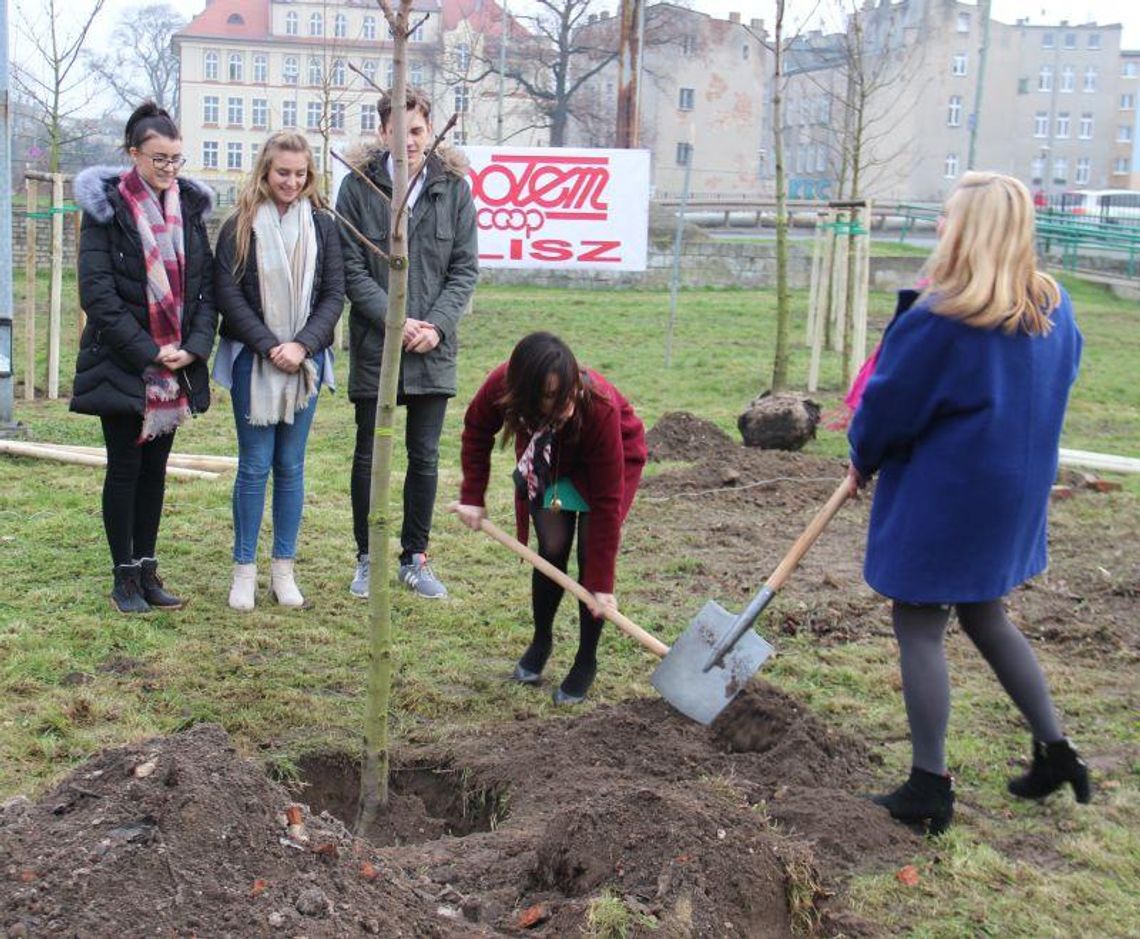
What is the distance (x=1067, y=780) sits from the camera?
3881 millimetres

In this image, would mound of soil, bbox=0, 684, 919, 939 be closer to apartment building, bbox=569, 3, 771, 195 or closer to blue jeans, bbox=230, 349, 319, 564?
blue jeans, bbox=230, 349, 319, 564

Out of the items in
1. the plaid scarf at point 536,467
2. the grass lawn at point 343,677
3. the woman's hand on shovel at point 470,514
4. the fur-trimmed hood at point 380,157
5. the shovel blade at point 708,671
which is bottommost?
the grass lawn at point 343,677

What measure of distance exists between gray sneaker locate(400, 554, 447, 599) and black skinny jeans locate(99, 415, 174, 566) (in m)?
1.11

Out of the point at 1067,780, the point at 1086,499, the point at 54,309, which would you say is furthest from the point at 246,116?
the point at 1067,780

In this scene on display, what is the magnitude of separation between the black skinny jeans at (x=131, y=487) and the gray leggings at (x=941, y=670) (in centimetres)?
319

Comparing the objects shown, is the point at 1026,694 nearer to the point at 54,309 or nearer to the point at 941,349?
the point at 941,349

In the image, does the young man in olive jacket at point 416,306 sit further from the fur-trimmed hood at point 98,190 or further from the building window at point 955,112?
the building window at point 955,112

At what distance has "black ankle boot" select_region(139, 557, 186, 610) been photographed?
5.68 metres

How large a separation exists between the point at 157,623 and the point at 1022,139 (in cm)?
7459

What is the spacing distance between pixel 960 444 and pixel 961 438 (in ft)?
0.05

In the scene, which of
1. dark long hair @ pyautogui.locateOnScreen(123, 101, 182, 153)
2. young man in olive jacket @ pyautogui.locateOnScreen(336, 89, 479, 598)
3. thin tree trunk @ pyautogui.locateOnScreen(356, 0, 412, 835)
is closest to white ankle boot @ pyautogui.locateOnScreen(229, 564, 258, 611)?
young man in olive jacket @ pyautogui.locateOnScreen(336, 89, 479, 598)

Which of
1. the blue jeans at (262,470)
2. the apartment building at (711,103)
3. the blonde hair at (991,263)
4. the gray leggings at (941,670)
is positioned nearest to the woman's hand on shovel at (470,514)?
the blue jeans at (262,470)

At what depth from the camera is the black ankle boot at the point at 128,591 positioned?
5562mm

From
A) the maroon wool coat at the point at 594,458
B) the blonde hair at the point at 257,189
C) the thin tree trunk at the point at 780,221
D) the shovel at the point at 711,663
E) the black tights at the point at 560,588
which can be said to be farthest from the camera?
the thin tree trunk at the point at 780,221
